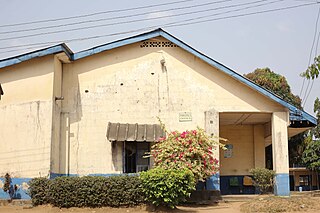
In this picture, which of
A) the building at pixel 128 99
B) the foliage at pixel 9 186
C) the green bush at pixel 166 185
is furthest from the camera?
the building at pixel 128 99

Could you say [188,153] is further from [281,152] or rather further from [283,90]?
[283,90]

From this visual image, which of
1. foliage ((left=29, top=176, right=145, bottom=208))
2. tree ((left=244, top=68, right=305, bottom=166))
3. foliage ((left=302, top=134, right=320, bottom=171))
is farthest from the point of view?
tree ((left=244, top=68, right=305, bottom=166))

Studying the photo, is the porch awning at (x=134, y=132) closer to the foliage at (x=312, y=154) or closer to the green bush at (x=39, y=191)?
the green bush at (x=39, y=191)


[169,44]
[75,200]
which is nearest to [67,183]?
[75,200]

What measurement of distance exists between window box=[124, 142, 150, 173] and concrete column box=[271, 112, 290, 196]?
214 inches

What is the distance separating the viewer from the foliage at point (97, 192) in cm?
1420

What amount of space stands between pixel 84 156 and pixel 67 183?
9.82 feet

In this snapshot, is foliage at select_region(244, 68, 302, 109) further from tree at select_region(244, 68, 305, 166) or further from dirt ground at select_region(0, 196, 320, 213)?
dirt ground at select_region(0, 196, 320, 213)

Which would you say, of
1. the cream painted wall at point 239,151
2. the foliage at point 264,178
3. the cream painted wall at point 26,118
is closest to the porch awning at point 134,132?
the cream painted wall at point 26,118

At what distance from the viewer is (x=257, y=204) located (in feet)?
46.8

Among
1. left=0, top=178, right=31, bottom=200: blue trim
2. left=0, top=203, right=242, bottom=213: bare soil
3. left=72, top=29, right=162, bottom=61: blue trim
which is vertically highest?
left=72, top=29, right=162, bottom=61: blue trim

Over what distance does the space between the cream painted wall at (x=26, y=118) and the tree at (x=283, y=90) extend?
22.3 meters

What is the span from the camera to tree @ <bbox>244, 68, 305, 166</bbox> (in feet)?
109

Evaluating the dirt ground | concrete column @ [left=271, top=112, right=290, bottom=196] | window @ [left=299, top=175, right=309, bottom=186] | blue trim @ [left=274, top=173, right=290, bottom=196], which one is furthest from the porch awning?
window @ [left=299, top=175, right=309, bottom=186]
